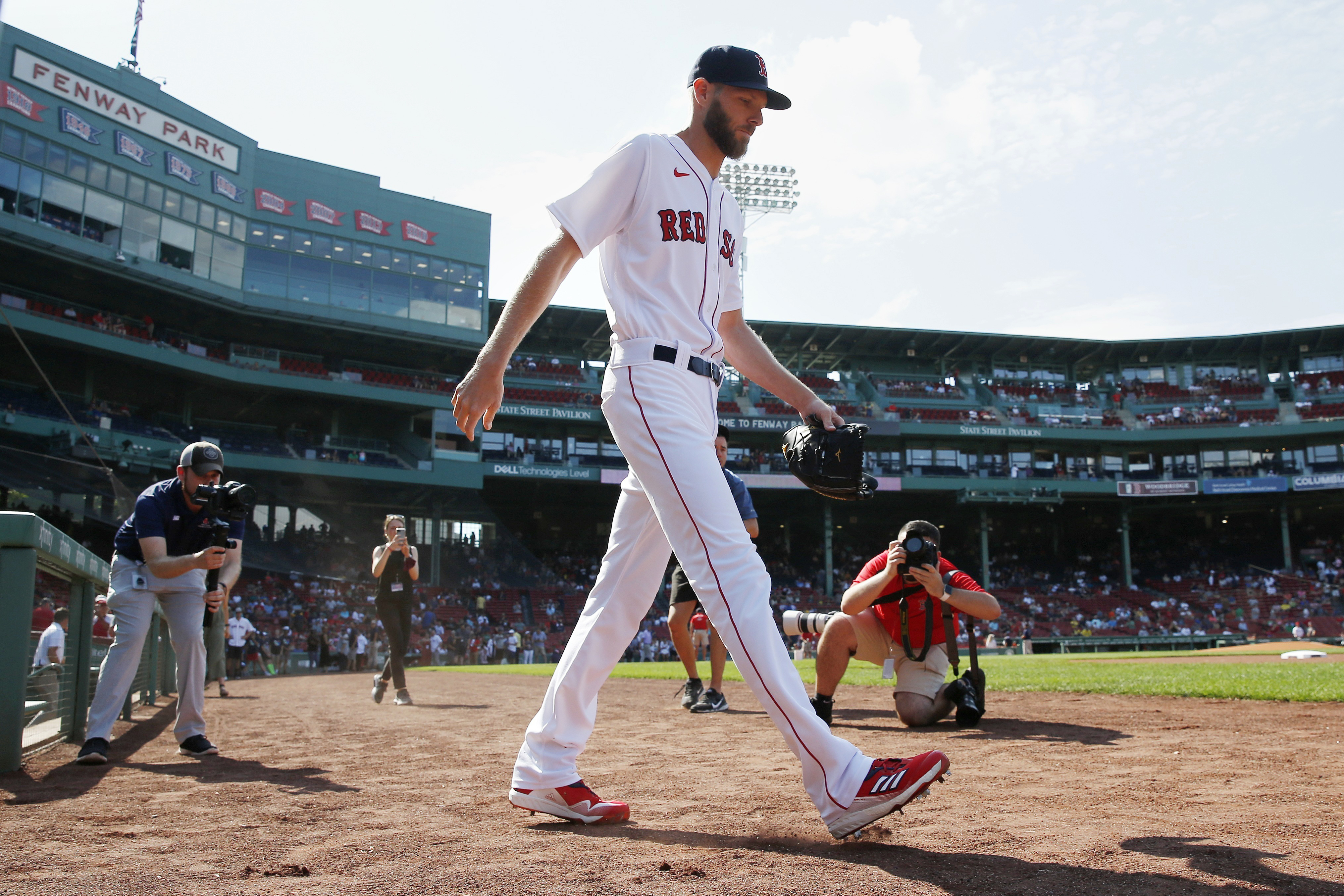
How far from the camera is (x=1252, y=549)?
42125mm

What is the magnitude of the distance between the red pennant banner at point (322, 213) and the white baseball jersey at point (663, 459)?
35244 millimetres

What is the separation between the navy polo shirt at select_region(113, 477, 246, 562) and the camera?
15.5 ft

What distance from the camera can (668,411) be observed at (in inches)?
104

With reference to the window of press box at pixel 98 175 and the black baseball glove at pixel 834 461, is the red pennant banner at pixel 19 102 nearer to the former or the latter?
the window of press box at pixel 98 175

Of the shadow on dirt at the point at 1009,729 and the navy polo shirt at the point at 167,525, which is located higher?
the navy polo shirt at the point at 167,525

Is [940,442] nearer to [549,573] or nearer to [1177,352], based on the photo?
[1177,352]

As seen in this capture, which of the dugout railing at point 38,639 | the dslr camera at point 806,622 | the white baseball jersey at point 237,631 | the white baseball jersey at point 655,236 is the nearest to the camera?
the white baseball jersey at point 655,236

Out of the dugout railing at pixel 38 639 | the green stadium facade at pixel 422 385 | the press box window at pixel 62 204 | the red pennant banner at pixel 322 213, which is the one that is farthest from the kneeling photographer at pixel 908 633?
the red pennant banner at pixel 322 213

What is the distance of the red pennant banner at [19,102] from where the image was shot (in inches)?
1065

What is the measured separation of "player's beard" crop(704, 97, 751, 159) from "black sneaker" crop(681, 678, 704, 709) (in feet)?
15.2

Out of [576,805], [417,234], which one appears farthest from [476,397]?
[417,234]

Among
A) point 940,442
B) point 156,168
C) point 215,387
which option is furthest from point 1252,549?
point 156,168

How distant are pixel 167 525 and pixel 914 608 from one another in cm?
403

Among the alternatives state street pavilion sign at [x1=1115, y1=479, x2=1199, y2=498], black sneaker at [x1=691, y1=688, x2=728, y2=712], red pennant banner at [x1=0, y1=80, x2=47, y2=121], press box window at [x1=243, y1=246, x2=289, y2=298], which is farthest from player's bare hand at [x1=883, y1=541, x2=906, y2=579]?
state street pavilion sign at [x1=1115, y1=479, x2=1199, y2=498]
